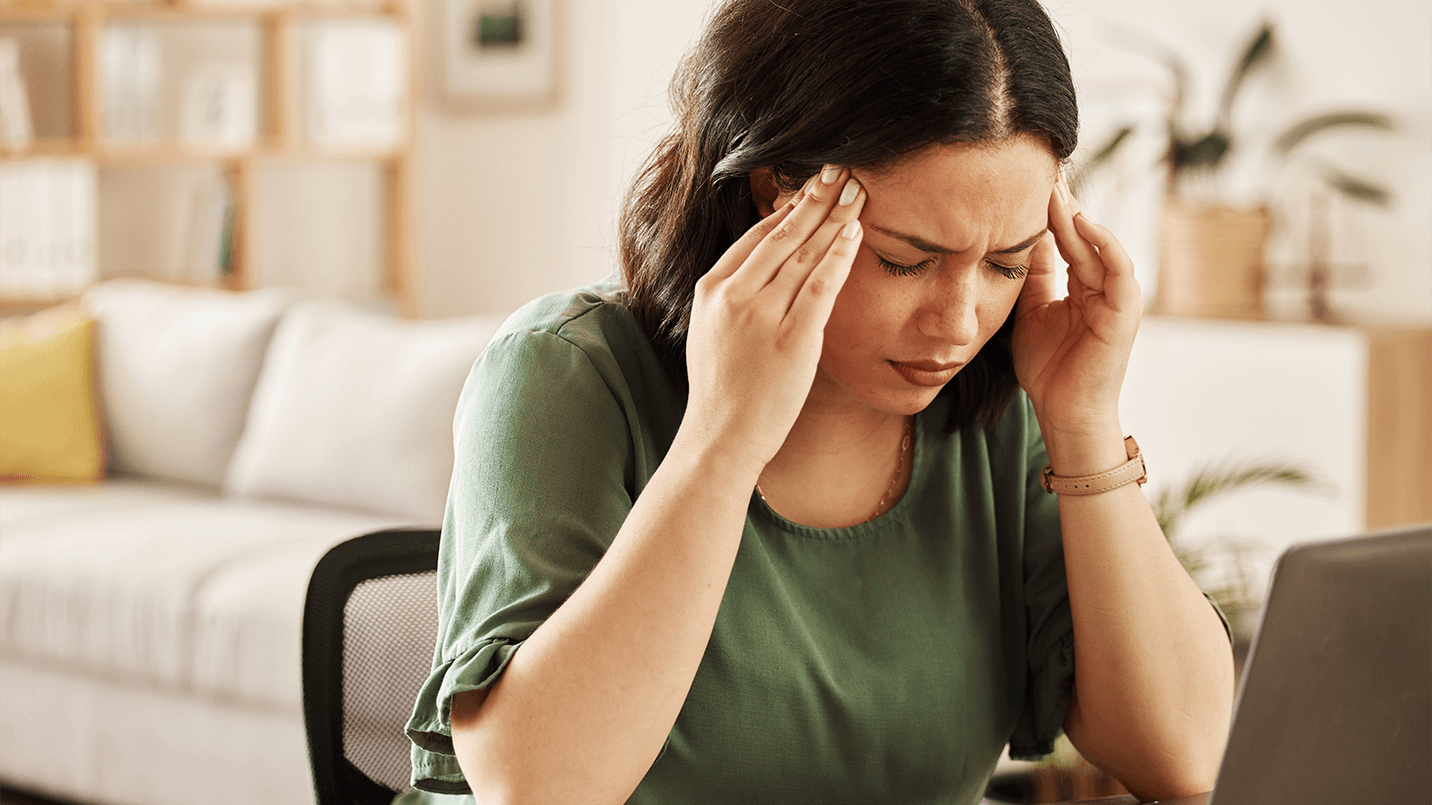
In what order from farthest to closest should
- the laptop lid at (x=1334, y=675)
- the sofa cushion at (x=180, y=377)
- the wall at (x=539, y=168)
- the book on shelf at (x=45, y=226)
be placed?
1. the wall at (x=539, y=168)
2. the book on shelf at (x=45, y=226)
3. the sofa cushion at (x=180, y=377)
4. the laptop lid at (x=1334, y=675)

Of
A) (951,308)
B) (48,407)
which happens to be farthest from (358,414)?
(951,308)

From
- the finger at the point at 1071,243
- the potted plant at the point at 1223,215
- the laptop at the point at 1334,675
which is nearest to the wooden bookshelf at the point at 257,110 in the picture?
the potted plant at the point at 1223,215

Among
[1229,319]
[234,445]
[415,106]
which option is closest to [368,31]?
[415,106]

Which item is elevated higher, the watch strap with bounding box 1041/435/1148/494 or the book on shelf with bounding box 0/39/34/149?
the book on shelf with bounding box 0/39/34/149

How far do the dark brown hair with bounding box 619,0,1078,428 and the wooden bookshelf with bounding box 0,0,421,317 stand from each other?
3.20 m

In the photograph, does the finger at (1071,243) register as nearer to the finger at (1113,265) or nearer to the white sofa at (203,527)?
the finger at (1113,265)

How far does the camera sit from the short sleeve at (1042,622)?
1.08 metres

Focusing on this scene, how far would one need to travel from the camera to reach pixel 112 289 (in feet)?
11.1

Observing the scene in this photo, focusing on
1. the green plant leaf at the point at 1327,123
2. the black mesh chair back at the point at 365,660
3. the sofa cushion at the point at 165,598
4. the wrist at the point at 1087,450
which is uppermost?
the green plant leaf at the point at 1327,123

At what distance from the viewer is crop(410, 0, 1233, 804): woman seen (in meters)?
0.85

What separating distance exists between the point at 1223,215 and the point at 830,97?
2235 mm

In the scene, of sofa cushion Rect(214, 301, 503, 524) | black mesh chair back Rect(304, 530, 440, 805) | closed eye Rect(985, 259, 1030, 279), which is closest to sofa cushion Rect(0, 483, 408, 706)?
sofa cushion Rect(214, 301, 503, 524)

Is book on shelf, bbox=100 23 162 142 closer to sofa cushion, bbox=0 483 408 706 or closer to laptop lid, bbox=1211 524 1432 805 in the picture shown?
sofa cushion, bbox=0 483 408 706

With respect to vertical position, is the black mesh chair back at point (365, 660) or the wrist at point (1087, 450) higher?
the wrist at point (1087, 450)
